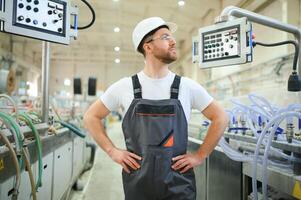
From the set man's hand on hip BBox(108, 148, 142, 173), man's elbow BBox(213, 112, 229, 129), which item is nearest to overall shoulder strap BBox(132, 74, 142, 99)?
man's hand on hip BBox(108, 148, 142, 173)

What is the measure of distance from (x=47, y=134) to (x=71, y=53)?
10.8 metres

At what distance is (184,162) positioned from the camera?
1.12 m

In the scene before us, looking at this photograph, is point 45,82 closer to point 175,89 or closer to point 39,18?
point 39,18

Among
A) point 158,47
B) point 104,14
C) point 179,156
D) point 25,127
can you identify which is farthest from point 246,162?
point 104,14

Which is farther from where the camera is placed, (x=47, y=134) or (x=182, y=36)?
(x=182, y=36)

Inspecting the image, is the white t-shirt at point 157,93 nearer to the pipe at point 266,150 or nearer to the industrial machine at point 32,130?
the pipe at point 266,150

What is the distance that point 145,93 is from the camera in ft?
3.90

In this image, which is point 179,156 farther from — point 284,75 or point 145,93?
point 284,75

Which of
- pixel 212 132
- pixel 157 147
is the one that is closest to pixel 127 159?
pixel 157 147

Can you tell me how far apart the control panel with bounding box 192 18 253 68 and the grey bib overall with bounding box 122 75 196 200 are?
2.20 ft

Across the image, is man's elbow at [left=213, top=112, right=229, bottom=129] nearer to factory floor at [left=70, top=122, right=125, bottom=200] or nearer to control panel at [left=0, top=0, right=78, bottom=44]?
control panel at [left=0, top=0, right=78, bottom=44]

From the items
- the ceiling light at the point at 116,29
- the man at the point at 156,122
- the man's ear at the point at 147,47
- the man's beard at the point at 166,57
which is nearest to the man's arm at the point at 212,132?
the man at the point at 156,122

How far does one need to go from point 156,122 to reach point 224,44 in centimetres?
87

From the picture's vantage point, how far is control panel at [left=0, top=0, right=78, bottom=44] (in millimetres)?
1288
